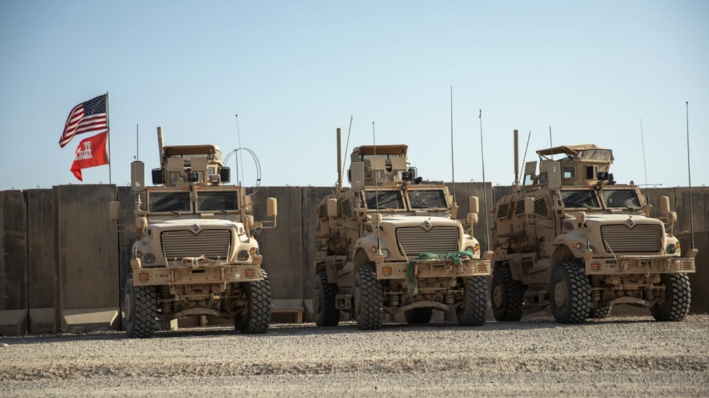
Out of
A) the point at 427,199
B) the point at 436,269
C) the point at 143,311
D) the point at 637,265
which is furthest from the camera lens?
the point at 427,199

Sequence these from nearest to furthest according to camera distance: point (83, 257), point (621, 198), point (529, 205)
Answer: point (621, 198), point (529, 205), point (83, 257)

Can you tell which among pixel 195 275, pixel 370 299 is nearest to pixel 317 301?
pixel 370 299

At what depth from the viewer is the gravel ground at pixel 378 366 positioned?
417 inches

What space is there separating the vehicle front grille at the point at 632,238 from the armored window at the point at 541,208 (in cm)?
210

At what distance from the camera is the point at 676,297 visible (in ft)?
61.9

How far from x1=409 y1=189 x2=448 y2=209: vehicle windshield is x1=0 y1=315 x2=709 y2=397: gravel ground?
13.7 ft

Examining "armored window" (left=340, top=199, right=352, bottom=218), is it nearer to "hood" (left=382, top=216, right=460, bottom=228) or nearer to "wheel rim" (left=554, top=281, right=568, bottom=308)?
"hood" (left=382, top=216, right=460, bottom=228)

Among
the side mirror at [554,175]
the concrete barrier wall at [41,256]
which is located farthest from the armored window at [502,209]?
the concrete barrier wall at [41,256]

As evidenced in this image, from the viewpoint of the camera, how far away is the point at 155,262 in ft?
56.9

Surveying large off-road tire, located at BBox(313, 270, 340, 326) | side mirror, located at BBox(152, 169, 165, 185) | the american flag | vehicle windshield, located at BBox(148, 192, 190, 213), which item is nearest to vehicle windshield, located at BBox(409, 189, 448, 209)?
large off-road tire, located at BBox(313, 270, 340, 326)

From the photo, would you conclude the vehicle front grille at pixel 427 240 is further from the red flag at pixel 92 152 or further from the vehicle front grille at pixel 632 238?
the red flag at pixel 92 152

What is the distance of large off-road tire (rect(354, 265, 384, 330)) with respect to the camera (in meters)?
17.8

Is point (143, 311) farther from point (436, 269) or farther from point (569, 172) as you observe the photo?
point (569, 172)

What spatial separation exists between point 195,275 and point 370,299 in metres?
3.03
